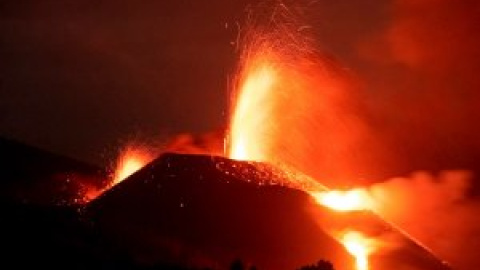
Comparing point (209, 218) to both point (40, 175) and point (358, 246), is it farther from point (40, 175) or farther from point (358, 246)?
point (40, 175)

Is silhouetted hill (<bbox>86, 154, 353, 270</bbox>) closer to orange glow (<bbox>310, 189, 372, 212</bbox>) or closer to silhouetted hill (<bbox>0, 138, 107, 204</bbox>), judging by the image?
orange glow (<bbox>310, 189, 372, 212</bbox>)

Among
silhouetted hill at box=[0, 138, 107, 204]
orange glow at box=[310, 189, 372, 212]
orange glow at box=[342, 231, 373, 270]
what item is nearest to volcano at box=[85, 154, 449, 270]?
orange glow at box=[342, 231, 373, 270]

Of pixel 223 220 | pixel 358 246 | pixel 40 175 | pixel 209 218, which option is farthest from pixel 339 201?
pixel 40 175

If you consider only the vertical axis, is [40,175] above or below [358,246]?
above

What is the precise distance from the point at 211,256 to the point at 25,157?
2337 cm

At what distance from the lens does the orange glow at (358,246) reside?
3256 centimetres

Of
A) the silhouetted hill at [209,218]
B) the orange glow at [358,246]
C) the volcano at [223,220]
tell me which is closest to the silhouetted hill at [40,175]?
the silhouetted hill at [209,218]

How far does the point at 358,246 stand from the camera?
33.7m

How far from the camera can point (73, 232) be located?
29.4 m

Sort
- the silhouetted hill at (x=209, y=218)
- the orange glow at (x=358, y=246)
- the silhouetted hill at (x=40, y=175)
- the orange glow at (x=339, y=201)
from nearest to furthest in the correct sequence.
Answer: the silhouetted hill at (x=209, y=218) → the orange glow at (x=358, y=246) → the orange glow at (x=339, y=201) → the silhouetted hill at (x=40, y=175)

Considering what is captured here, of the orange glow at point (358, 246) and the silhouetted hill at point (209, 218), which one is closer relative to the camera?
the silhouetted hill at point (209, 218)

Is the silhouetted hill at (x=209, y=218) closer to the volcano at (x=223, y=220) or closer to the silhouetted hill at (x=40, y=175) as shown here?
the volcano at (x=223, y=220)

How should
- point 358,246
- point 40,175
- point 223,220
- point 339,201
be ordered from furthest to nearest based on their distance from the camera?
point 40,175 → point 339,201 → point 223,220 → point 358,246

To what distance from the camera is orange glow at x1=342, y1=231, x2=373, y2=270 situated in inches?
1282
